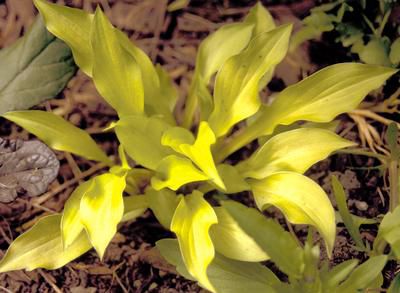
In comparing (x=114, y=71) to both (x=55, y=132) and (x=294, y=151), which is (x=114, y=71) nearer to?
(x=55, y=132)

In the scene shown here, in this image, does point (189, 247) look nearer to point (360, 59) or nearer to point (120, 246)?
point (120, 246)

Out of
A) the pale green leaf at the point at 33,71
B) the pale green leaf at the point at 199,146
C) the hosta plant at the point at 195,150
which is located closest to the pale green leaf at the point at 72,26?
the hosta plant at the point at 195,150

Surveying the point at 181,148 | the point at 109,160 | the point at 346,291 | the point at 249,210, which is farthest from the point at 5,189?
the point at 346,291

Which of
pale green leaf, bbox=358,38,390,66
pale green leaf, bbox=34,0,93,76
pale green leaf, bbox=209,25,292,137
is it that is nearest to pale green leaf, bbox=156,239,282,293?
pale green leaf, bbox=209,25,292,137

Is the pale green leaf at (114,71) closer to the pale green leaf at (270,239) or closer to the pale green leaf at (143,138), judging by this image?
the pale green leaf at (143,138)

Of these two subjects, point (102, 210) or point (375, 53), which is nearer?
point (102, 210)

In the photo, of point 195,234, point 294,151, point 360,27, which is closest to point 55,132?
point 195,234

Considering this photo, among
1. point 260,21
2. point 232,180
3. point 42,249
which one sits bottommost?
point 42,249
